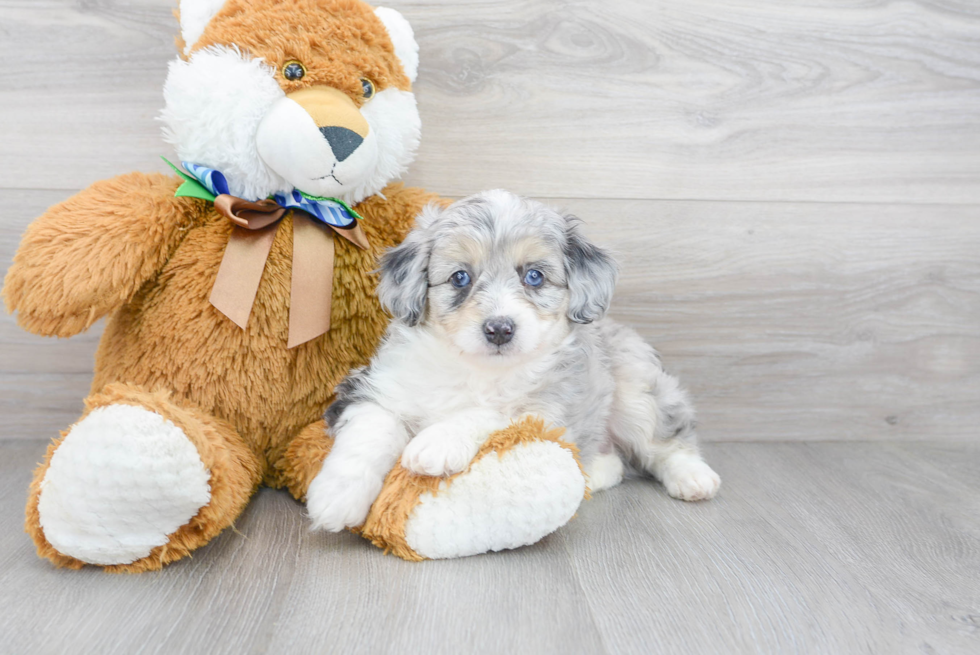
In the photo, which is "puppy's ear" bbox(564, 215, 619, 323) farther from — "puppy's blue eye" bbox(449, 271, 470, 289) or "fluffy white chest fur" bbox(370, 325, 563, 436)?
"puppy's blue eye" bbox(449, 271, 470, 289)

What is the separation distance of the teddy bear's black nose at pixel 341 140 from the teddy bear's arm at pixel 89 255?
37 centimetres

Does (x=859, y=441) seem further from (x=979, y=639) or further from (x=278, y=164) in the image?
(x=278, y=164)

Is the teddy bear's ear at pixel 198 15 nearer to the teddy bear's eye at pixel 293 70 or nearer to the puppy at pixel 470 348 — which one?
the teddy bear's eye at pixel 293 70

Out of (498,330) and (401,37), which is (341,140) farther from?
(498,330)

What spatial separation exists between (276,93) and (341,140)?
0.17 m

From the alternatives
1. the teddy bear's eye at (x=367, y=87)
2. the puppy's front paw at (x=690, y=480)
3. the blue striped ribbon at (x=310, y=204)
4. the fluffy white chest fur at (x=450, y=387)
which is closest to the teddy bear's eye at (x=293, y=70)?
the teddy bear's eye at (x=367, y=87)

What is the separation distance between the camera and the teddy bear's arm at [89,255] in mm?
1460

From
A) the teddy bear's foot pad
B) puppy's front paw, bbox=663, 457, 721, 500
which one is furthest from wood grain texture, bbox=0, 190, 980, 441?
the teddy bear's foot pad

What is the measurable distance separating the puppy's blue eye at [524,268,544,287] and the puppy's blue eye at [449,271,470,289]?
125 mm

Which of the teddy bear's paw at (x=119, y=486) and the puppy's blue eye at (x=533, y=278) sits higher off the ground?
the puppy's blue eye at (x=533, y=278)

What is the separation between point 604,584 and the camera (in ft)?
4.51

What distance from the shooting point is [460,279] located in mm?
1565

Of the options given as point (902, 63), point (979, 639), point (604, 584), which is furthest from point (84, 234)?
point (902, 63)

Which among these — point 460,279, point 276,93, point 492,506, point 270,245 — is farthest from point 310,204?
point 492,506
